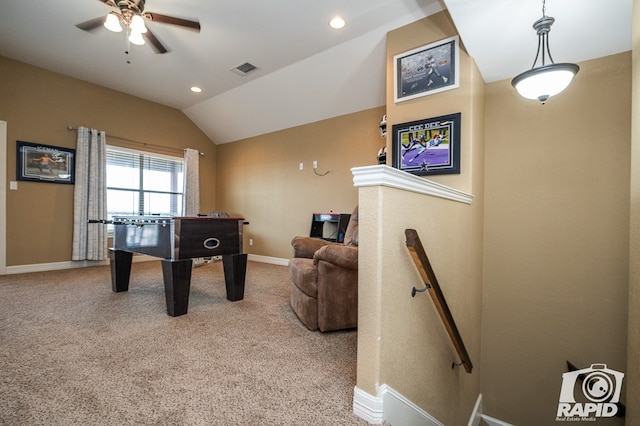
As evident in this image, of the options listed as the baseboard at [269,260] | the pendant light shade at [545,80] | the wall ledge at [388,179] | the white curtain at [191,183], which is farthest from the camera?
the white curtain at [191,183]

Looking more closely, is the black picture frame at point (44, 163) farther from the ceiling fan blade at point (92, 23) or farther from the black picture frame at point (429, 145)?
the black picture frame at point (429, 145)

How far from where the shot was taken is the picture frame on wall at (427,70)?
7.91 ft

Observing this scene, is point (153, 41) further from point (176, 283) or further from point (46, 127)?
point (46, 127)

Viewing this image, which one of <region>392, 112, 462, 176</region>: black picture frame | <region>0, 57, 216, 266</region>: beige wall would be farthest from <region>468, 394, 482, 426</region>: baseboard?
<region>0, 57, 216, 266</region>: beige wall

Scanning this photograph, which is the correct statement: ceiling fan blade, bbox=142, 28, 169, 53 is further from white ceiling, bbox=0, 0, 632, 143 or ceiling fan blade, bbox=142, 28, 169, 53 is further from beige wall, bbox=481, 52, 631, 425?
beige wall, bbox=481, 52, 631, 425

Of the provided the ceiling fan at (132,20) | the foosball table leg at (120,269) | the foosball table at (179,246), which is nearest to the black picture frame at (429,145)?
the foosball table at (179,246)

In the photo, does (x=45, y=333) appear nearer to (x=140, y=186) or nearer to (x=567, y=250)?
(x=140, y=186)

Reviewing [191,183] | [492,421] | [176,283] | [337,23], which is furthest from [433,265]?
[191,183]

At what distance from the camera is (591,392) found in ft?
7.64

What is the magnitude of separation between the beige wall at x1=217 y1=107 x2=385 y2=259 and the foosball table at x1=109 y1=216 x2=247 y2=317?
6.66ft

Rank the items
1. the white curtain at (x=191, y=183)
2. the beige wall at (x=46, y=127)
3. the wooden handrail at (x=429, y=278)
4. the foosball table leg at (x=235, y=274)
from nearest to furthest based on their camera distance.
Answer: the wooden handrail at (x=429, y=278)
the foosball table leg at (x=235, y=274)
the beige wall at (x=46, y=127)
the white curtain at (x=191, y=183)

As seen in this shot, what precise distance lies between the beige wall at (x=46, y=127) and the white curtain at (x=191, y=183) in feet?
3.12

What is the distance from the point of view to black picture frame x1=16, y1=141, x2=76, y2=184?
3.90 meters

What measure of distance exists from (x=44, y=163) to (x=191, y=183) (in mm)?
2127
